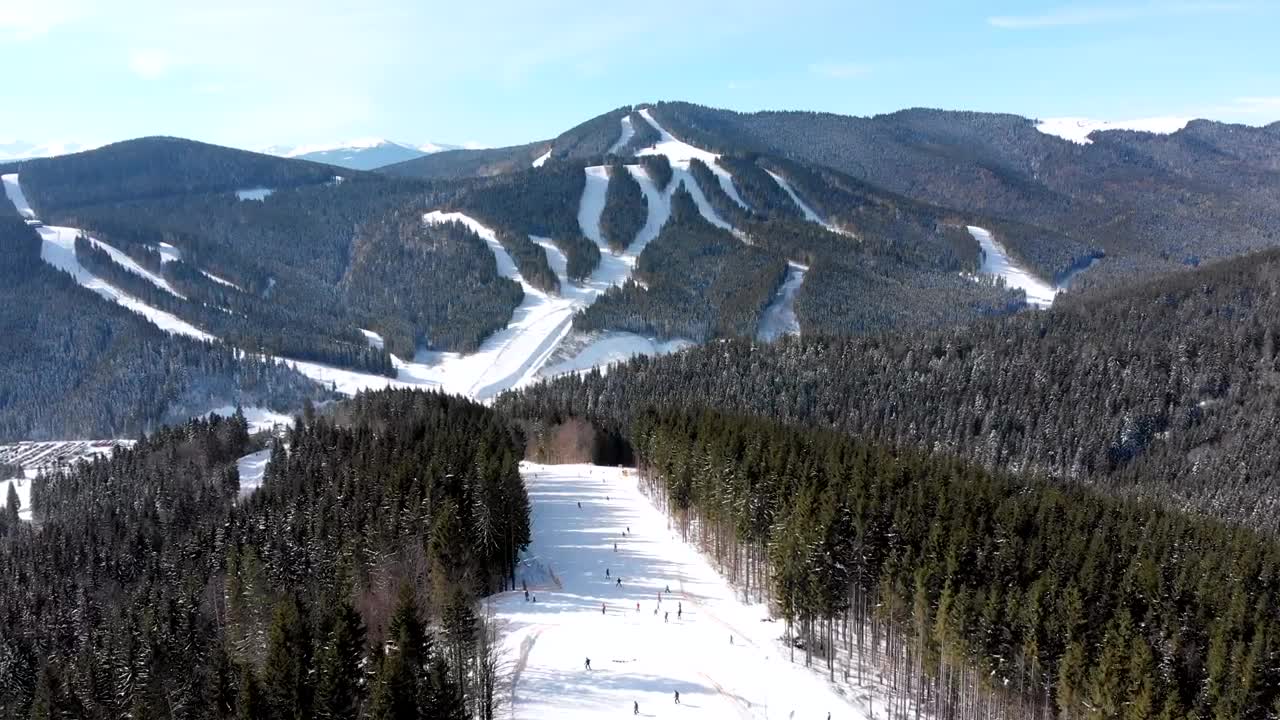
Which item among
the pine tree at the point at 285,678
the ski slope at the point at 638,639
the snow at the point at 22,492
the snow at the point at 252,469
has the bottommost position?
the snow at the point at 22,492

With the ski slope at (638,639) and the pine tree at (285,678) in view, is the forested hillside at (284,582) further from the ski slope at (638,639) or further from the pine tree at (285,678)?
the ski slope at (638,639)

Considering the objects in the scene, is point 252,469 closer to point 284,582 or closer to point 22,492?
point 284,582

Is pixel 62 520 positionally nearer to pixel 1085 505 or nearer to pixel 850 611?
pixel 850 611

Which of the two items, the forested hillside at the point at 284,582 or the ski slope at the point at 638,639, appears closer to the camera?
the forested hillside at the point at 284,582

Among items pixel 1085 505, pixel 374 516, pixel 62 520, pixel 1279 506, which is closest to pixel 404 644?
pixel 374 516

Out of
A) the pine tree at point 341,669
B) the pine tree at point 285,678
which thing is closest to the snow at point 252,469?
the pine tree at point 285,678

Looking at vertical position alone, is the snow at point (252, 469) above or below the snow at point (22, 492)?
above

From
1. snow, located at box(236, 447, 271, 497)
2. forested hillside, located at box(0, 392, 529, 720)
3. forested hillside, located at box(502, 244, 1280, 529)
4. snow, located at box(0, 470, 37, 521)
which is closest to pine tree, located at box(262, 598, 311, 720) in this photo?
forested hillside, located at box(0, 392, 529, 720)
